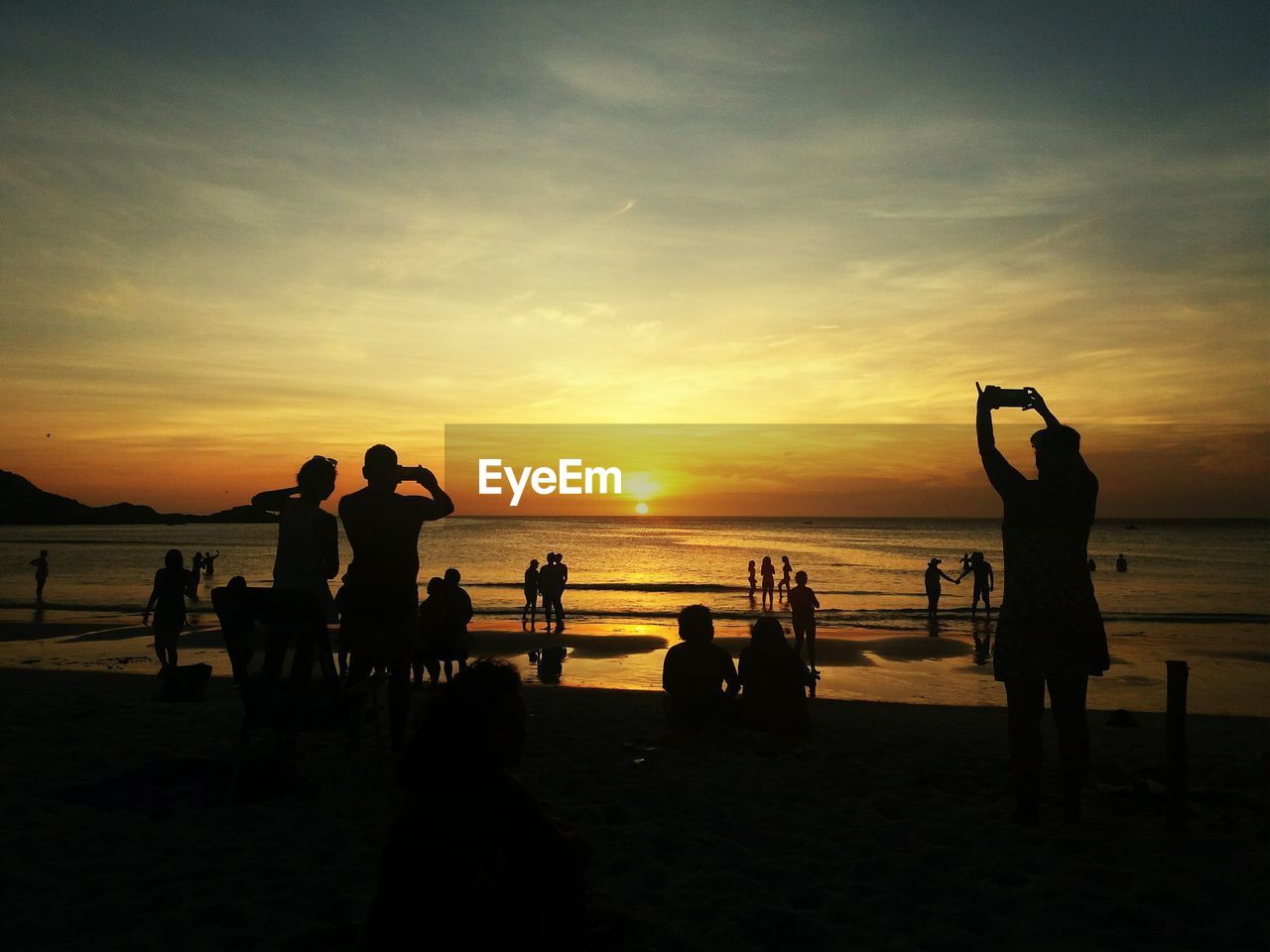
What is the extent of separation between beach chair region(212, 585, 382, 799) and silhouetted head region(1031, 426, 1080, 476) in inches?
186

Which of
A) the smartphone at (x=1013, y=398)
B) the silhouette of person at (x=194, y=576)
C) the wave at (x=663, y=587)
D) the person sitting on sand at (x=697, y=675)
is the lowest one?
the wave at (x=663, y=587)

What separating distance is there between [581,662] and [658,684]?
3112 millimetres

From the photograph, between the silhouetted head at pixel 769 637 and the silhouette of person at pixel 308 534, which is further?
the silhouetted head at pixel 769 637

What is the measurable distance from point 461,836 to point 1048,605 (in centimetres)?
398

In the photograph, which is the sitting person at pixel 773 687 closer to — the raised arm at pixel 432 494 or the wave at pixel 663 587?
the raised arm at pixel 432 494

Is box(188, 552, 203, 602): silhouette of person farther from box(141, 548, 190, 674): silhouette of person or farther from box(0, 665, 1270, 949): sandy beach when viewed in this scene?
box(0, 665, 1270, 949): sandy beach

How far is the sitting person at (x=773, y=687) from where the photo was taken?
7.82 metres

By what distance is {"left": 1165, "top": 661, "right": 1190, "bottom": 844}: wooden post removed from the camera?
16.9 ft

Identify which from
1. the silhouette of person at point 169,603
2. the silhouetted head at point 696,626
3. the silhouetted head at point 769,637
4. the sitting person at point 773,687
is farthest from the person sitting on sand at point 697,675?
the silhouette of person at point 169,603

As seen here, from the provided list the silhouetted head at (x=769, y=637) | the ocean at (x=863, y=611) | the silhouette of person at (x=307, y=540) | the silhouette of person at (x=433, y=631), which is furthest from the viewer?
the ocean at (x=863, y=611)

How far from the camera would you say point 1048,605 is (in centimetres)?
511

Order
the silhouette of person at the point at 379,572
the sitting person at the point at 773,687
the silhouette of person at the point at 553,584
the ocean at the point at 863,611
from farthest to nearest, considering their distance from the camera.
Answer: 1. the silhouette of person at the point at 553,584
2. the ocean at the point at 863,611
3. the sitting person at the point at 773,687
4. the silhouette of person at the point at 379,572

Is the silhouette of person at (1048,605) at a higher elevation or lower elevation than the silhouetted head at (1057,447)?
lower

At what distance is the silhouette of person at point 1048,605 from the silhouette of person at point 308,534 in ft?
15.5
